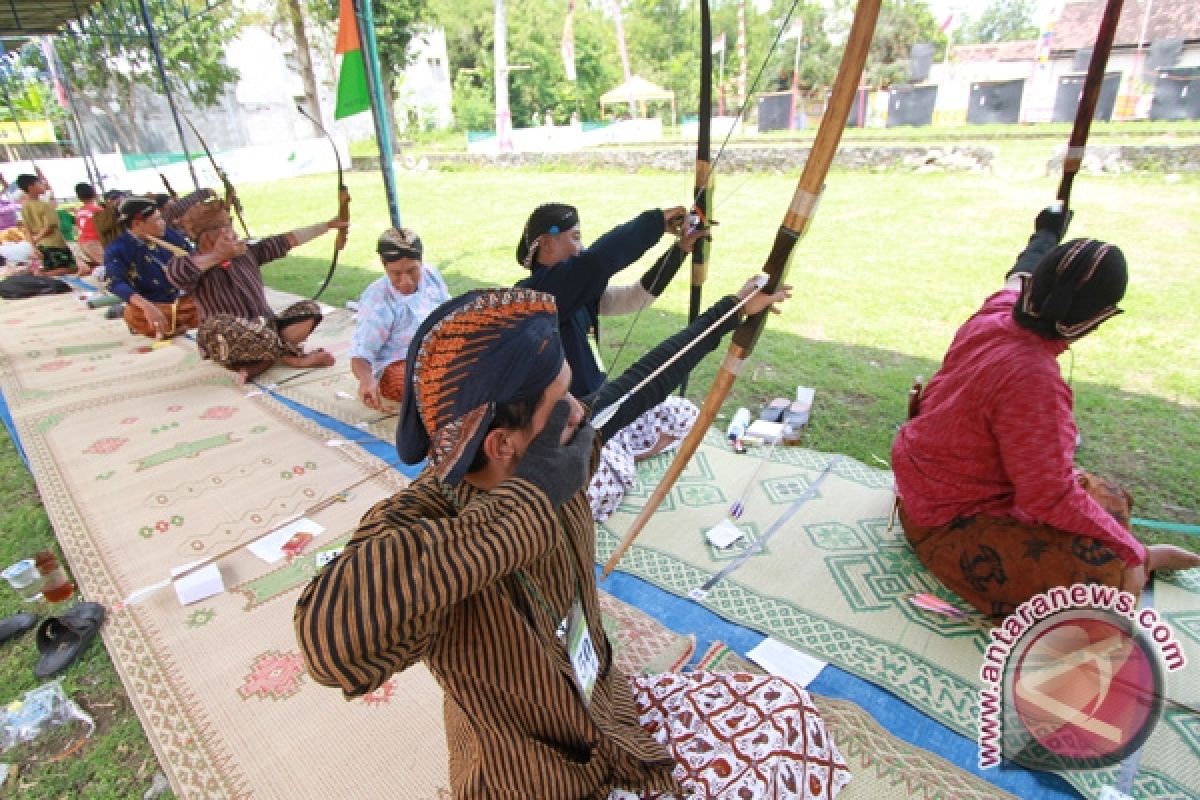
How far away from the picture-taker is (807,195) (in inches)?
64.9

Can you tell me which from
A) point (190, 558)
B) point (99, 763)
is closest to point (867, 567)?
point (99, 763)

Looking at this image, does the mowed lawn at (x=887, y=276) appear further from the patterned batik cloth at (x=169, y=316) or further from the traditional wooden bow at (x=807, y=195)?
the traditional wooden bow at (x=807, y=195)

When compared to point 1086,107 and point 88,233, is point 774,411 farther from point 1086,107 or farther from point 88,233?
point 88,233

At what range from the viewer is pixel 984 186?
11.4m

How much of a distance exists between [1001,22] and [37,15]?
191 ft

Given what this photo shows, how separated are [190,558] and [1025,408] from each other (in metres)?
3.31

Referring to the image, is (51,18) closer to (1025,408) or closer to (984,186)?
(1025,408)

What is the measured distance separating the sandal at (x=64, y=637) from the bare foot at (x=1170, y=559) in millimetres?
3876

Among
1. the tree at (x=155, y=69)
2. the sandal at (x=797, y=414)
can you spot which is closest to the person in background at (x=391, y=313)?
the sandal at (x=797, y=414)

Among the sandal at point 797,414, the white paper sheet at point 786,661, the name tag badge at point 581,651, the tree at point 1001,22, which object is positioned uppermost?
the tree at point 1001,22

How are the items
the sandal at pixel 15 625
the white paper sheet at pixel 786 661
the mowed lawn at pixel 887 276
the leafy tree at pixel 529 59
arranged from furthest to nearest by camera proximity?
the leafy tree at pixel 529 59
the mowed lawn at pixel 887 276
the sandal at pixel 15 625
the white paper sheet at pixel 786 661

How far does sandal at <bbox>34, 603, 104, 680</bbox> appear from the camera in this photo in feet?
7.57

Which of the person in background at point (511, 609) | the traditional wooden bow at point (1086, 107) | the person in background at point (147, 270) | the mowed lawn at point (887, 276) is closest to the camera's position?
the person in background at point (511, 609)

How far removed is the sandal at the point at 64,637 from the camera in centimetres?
231
